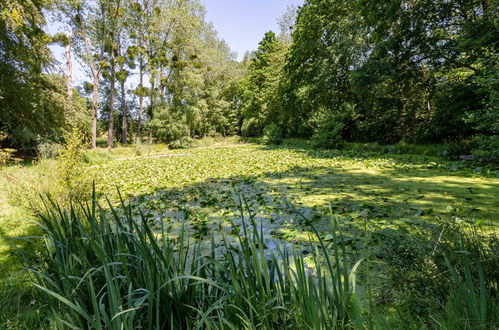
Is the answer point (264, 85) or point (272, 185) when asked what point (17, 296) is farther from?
point (264, 85)

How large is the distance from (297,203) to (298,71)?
16.6 m

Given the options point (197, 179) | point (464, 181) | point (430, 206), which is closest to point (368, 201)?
point (430, 206)

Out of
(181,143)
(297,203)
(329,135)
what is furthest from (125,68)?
(297,203)

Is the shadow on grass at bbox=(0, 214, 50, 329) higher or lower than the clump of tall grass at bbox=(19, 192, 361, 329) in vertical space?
lower

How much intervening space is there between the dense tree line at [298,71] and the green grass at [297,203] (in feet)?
6.67

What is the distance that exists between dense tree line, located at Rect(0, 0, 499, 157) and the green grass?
2033 mm

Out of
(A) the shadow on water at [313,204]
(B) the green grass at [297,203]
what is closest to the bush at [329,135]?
(B) the green grass at [297,203]

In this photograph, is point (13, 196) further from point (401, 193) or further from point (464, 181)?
point (464, 181)

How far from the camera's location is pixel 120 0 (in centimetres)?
1764

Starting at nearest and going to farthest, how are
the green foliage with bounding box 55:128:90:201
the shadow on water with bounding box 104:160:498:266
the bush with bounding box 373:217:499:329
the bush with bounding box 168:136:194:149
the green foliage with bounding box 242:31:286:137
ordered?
the bush with bounding box 373:217:499:329 → the shadow on water with bounding box 104:160:498:266 → the green foliage with bounding box 55:128:90:201 → the bush with bounding box 168:136:194:149 → the green foliage with bounding box 242:31:286:137

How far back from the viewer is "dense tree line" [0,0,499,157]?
25.9 ft

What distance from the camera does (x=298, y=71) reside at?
1823cm

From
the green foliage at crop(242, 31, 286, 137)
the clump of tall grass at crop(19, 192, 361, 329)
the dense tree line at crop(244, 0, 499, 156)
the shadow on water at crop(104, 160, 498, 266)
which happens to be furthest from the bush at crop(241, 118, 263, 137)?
the clump of tall grass at crop(19, 192, 361, 329)

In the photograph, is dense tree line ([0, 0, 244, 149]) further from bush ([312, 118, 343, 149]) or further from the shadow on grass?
bush ([312, 118, 343, 149])
